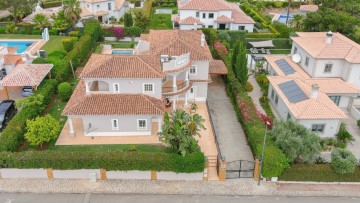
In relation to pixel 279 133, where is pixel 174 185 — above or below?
below

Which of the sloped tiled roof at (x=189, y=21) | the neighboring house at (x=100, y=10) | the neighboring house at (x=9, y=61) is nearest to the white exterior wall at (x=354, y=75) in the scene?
the sloped tiled roof at (x=189, y=21)

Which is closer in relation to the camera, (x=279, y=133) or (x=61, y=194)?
(x=61, y=194)

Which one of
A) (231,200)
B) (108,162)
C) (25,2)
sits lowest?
(231,200)

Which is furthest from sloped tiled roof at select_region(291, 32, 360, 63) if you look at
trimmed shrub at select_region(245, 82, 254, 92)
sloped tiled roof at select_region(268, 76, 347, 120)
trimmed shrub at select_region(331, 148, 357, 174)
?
trimmed shrub at select_region(331, 148, 357, 174)

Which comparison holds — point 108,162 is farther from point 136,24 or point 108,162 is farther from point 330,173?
point 136,24

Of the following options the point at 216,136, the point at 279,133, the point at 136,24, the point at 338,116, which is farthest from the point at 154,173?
the point at 136,24

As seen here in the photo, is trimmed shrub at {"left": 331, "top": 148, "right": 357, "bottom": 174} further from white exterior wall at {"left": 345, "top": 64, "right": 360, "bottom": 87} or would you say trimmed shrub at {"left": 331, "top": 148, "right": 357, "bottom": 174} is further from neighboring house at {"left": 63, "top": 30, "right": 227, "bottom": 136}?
white exterior wall at {"left": 345, "top": 64, "right": 360, "bottom": 87}

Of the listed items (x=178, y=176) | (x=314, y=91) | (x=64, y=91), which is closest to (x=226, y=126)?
(x=314, y=91)
